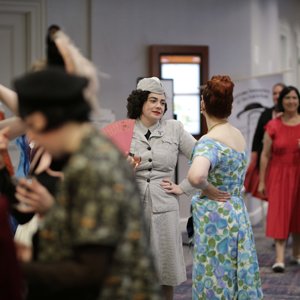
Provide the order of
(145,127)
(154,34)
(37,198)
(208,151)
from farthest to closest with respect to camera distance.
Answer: (154,34) → (145,127) → (208,151) → (37,198)

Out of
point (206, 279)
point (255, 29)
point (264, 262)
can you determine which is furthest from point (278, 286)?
point (255, 29)

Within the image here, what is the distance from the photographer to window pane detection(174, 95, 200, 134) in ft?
32.0

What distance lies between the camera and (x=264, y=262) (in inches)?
316

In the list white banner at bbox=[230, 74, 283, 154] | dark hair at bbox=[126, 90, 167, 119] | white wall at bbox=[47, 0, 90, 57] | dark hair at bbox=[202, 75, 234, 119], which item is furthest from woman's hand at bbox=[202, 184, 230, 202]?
white banner at bbox=[230, 74, 283, 154]

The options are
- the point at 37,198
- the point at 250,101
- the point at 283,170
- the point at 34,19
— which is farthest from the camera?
the point at 250,101

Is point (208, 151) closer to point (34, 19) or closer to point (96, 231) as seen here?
point (96, 231)

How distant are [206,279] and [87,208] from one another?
2476 millimetres

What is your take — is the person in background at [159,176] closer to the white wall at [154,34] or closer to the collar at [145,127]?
the collar at [145,127]

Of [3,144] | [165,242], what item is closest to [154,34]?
[165,242]

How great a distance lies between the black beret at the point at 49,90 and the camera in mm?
2154

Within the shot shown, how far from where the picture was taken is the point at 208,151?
4.27m

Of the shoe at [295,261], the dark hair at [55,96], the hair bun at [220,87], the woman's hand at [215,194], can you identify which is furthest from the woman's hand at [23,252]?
the shoe at [295,261]

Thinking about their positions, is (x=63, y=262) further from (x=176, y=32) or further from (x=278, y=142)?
(x=176, y=32)

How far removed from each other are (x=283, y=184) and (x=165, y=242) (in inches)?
111
